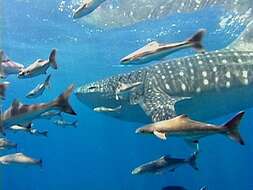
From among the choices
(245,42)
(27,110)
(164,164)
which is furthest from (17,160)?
(245,42)

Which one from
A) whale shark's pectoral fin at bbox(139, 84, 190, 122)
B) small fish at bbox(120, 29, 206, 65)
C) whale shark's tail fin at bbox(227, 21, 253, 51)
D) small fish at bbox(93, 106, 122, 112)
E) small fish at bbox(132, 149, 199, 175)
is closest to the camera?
small fish at bbox(120, 29, 206, 65)

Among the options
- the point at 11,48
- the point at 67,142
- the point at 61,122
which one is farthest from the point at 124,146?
the point at 61,122

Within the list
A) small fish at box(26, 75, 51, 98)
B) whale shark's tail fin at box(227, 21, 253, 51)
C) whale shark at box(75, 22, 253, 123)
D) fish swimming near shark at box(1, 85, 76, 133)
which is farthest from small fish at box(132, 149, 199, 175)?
whale shark's tail fin at box(227, 21, 253, 51)

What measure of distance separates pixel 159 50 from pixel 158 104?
257cm

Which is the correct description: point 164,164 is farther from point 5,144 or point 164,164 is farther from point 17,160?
point 5,144

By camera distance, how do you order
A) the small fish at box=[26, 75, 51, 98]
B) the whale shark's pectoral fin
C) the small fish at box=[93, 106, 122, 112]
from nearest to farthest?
the small fish at box=[26, 75, 51, 98], the whale shark's pectoral fin, the small fish at box=[93, 106, 122, 112]

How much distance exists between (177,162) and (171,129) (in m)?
3.03

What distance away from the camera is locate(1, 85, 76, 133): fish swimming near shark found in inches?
218

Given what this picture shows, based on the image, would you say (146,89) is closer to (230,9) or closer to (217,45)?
(230,9)

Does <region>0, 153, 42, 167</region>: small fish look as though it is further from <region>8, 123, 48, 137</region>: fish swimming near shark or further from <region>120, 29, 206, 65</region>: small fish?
<region>120, 29, 206, 65</region>: small fish

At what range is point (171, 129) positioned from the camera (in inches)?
217

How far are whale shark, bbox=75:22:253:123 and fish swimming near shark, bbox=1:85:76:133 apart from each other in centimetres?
467

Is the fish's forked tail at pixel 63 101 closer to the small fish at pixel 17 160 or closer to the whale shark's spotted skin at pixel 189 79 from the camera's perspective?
the small fish at pixel 17 160

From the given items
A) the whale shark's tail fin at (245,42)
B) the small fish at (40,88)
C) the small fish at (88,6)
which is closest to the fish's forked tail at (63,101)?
the small fish at (88,6)
